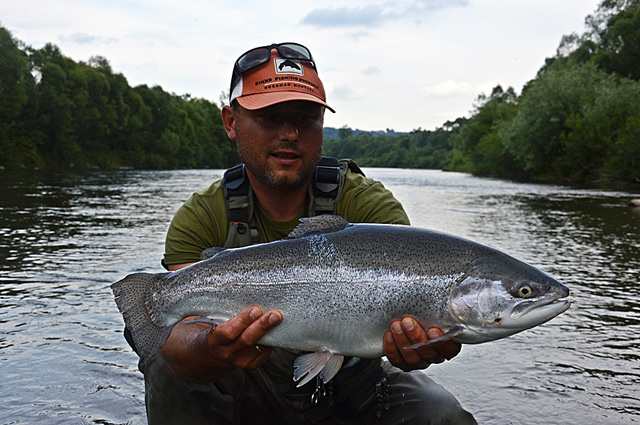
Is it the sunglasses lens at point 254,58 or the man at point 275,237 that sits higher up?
the sunglasses lens at point 254,58

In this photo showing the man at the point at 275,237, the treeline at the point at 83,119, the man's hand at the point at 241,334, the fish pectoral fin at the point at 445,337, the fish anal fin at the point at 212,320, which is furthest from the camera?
the treeline at the point at 83,119

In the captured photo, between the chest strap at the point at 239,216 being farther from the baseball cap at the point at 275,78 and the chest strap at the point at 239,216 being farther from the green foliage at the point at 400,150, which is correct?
the green foliage at the point at 400,150

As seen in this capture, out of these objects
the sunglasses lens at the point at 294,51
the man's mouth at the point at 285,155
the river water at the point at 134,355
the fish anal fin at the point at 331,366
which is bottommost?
the river water at the point at 134,355

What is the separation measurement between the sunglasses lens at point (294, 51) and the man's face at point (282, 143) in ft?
1.01

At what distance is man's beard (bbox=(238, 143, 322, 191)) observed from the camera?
10.8 ft

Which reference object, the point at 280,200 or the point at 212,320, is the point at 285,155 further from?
the point at 212,320

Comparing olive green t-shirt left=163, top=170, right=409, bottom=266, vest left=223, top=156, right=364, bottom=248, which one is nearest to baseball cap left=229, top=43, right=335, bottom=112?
vest left=223, top=156, right=364, bottom=248

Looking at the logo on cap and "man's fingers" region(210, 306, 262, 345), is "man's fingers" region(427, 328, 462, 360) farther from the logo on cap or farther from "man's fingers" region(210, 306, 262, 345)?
the logo on cap

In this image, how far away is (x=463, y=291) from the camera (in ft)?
8.29

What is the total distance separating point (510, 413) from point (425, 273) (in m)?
2.27

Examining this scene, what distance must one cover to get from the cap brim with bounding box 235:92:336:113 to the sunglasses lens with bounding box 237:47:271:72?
0.68 ft

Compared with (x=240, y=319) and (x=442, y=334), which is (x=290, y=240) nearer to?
(x=240, y=319)

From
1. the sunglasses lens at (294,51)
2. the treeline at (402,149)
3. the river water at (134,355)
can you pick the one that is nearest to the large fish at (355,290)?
the sunglasses lens at (294,51)

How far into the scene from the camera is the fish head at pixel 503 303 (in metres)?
2.49
